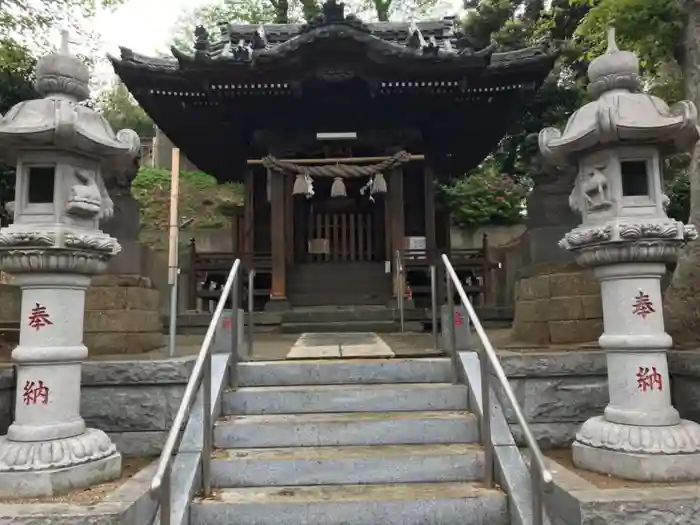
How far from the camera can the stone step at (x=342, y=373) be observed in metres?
4.39

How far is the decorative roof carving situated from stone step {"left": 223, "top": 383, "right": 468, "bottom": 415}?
6.39 ft

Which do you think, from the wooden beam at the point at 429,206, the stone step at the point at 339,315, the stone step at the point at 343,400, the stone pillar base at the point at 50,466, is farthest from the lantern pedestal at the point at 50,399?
the wooden beam at the point at 429,206

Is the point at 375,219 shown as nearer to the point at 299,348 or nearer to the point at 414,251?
the point at 414,251

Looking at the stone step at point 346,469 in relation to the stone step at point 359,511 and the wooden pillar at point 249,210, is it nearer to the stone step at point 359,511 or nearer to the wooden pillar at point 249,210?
the stone step at point 359,511

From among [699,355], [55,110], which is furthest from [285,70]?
[699,355]

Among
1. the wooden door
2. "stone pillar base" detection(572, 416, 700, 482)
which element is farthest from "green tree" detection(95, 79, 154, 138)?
"stone pillar base" detection(572, 416, 700, 482)

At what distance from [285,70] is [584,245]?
6.47 meters

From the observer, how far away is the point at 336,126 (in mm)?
10164

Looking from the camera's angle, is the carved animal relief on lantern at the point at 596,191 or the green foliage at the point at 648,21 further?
the green foliage at the point at 648,21

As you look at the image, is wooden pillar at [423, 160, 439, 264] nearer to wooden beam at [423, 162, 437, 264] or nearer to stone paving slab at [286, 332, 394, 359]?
wooden beam at [423, 162, 437, 264]

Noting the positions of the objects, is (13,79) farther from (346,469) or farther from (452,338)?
(346,469)

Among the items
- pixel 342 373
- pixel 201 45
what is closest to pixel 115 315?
pixel 342 373

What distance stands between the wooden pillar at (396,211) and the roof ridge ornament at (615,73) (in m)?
6.22

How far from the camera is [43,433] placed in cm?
319
